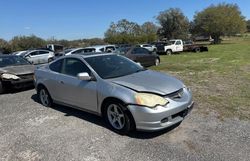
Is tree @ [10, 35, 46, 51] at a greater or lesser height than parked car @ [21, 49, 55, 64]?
greater

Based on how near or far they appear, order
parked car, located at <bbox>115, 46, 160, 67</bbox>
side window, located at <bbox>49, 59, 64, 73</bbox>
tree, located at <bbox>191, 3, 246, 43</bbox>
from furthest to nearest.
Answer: tree, located at <bbox>191, 3, 246, 43</bbox> → parked car, located at <bbox>115, 46, 160, 67</bbox> → side window, located at <bbox>49, 59, 64, 73</bbox>

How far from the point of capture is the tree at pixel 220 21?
2211 inches

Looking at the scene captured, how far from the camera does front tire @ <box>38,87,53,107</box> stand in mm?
6781

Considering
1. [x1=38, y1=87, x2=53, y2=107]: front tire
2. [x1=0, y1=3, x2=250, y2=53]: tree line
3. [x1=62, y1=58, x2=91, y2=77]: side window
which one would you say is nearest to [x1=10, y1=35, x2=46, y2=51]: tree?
[x1=0, y1=3, x2=250, y2=53]: tree line

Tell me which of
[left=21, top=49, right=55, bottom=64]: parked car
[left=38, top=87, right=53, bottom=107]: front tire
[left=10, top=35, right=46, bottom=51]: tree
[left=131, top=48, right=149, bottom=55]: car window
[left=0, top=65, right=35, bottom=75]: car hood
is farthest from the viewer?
[left=10, top=35, right=46, bottom=51]: tree

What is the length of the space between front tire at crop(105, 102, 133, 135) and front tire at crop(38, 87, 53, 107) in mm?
2370

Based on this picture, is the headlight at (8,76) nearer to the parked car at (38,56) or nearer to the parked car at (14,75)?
the parked car at (14,75)

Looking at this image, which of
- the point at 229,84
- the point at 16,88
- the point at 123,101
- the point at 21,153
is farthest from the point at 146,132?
the point at 16,88

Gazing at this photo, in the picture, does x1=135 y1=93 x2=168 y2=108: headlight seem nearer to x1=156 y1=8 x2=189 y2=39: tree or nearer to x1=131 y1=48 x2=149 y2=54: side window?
x1=131 y1=48 x2=149 y2=54: side window

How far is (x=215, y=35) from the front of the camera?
58156mm

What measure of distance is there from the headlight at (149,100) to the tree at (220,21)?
56.4 metres

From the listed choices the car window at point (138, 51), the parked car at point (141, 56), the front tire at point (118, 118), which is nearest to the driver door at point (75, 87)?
the front tire at point (118, 118)

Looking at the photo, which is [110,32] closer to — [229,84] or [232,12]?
[232,12]

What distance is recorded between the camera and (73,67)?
5906mm
